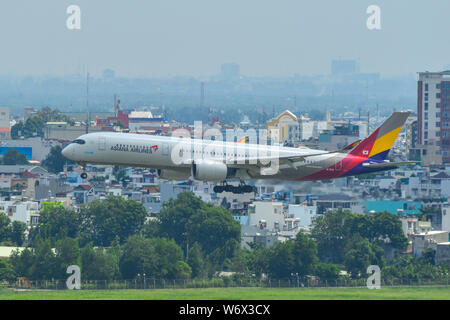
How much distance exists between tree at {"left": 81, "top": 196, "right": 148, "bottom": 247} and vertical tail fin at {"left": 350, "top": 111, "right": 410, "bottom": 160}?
5980 centimetres

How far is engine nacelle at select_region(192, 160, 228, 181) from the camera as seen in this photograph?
75.5 m

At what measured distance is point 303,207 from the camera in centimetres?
15050

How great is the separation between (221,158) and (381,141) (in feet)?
37.1

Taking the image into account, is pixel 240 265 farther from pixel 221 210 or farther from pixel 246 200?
pixel 246 200

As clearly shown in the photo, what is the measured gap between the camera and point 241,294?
100m

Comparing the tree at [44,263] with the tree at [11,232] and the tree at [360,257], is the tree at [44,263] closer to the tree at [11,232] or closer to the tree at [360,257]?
the tree at [11,232]

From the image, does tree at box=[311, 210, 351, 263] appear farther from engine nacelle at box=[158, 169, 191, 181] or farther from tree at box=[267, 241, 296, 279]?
Result: engine nacelle at box=[158, 169, 191, 181]

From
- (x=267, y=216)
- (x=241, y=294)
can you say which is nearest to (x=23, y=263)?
(x=241, y=294)

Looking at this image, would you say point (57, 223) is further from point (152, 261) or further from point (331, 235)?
point (331, 235)

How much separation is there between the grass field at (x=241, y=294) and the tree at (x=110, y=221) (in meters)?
32.9

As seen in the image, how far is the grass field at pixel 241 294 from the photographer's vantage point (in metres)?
97.1
